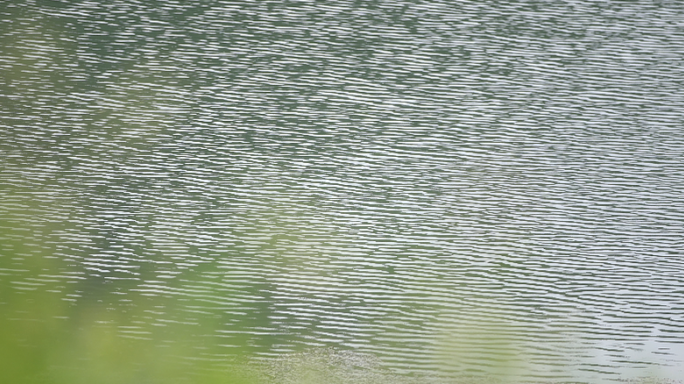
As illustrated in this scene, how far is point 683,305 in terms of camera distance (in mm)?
5125

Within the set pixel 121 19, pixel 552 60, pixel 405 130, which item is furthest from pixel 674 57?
pixel 121 19

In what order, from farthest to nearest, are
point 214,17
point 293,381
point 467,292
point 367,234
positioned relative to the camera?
point 214,17 < point 367,234 < point 467,292 < point 293,381

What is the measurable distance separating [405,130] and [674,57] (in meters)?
3.34

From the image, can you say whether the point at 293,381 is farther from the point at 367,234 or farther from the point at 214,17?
the point at 214,17

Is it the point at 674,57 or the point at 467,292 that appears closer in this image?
the point at 467,292

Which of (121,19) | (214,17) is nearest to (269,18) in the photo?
(214,17)

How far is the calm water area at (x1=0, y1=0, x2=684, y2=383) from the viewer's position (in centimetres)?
460

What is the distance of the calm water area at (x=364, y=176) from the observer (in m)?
4.60

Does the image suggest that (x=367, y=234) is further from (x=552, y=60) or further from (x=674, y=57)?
(x=674, y=57)

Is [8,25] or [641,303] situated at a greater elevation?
[8,25]

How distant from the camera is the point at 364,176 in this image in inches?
266

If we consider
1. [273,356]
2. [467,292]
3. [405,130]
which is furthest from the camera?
[405,130]

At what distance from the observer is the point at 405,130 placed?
7.62m

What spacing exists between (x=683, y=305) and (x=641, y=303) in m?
0.23
